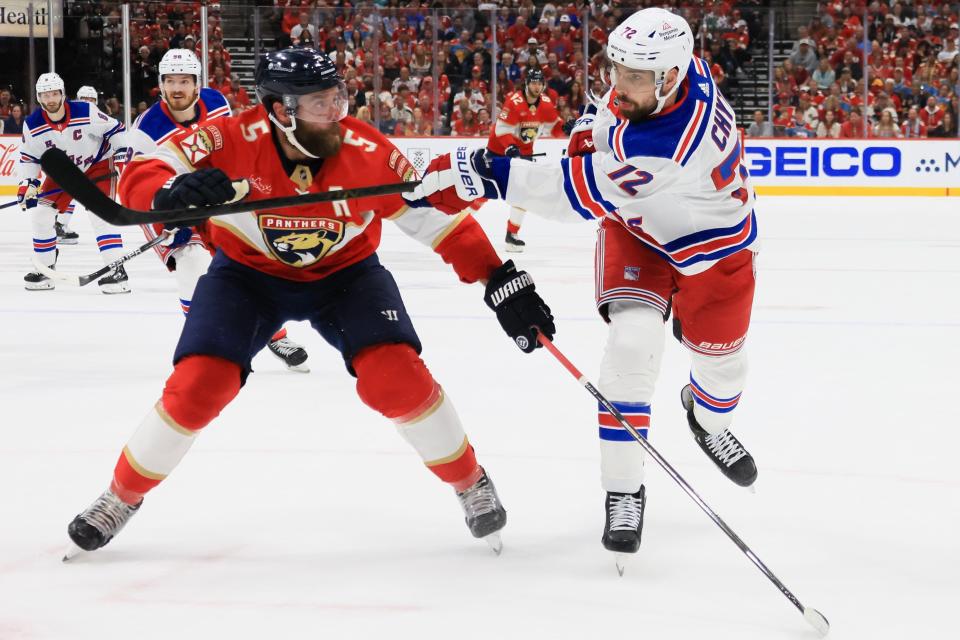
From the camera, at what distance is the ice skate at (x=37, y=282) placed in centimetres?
619

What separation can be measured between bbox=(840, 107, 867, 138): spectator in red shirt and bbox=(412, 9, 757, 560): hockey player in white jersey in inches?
358

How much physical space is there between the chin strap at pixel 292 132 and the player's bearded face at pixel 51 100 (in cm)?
496

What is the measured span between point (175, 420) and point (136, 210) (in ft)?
1.27

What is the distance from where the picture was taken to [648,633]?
1.92m

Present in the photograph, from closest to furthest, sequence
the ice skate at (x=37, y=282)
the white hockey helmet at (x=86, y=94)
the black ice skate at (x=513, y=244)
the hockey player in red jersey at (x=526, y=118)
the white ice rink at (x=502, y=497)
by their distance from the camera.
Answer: the white ice rink at (x=502, y=497) < the ice skate at (x=37, y=282) < the black ice skate at (x=513, y=244) < the hockey player in red jersey at (x=526, y=118) < the white hockey helmet at (x=86, y=94)

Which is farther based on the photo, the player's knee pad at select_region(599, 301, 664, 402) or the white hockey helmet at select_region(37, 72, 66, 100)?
the white hockey helmet at select_region(37, 72, 66, 100)

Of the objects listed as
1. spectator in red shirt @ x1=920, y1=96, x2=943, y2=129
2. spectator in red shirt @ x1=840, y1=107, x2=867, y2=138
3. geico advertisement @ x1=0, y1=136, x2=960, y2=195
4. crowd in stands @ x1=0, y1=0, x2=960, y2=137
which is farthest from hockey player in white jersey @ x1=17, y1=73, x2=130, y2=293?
spectator in red shirt @ x1=920, y1=96, x2=943, y2=129

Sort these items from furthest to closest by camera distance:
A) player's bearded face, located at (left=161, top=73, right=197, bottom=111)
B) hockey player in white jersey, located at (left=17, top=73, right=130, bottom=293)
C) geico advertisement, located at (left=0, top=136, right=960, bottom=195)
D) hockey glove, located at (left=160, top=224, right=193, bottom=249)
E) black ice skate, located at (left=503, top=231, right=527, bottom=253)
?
geico advertisement, located at (left=0, top=136, right=960, bottom=195), black ice skate, located at (left=503, top=231, right=527, bottom=253), hockey player in white jersey, located at (left=17, top=73, right=130, bottom=293), player's bearded face, located at (left=161, top=73, right=197, bottom=111), hockey glove, located at (left=160, top=224, right=193, bottom=249)

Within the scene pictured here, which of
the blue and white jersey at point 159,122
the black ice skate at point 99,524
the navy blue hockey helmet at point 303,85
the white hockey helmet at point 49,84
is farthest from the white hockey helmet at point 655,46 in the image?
the white hockey helmet at point 49,84

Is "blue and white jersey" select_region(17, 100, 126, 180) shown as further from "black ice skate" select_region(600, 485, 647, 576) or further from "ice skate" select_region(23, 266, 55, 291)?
"black ice skate" select_region(600, 485, 647, 576)

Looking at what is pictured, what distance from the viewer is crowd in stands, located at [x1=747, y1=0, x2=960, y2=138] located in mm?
11312

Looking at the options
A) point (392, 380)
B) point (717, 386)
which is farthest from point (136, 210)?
point (717, 386)

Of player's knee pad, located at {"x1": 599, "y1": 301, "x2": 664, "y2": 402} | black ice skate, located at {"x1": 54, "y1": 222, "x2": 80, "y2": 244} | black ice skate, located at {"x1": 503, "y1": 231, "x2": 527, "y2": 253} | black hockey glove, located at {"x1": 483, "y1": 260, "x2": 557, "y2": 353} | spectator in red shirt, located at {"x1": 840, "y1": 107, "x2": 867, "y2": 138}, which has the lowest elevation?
black ice skate, located at {"x1": 54, "y1": 222, "x2": 80, "y2": 244}

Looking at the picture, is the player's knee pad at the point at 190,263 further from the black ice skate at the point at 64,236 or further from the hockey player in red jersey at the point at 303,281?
the black ice skate at the point at 64,236
